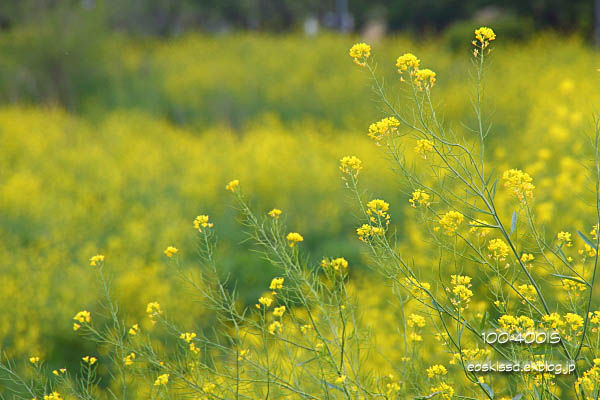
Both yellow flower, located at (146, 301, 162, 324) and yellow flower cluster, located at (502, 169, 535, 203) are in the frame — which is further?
yellow flower, located at (146, 301, 162, 324)

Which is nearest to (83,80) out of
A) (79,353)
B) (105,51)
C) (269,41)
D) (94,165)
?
(105,51)

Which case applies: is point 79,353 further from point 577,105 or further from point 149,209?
point 577,105

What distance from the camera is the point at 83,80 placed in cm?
1291

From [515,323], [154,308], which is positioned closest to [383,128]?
[515,323]

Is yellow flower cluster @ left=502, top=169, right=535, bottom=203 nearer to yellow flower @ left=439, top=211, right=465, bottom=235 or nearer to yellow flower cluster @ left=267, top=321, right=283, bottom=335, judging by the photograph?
yellow flower @ left=439, top=211, right=465, bottom=235

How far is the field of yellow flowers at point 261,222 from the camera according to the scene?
1.87 m

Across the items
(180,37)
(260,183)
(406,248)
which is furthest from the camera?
(180,37)

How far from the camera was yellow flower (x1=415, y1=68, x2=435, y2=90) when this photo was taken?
5.51 ft

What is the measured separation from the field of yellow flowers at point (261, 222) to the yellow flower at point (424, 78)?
0.26 feet

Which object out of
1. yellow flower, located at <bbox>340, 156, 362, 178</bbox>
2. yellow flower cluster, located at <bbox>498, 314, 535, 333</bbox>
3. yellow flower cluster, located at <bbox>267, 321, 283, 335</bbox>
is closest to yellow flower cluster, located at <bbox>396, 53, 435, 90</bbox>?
yellow flower, located at <bbox>340, 156, 362, 178</bbox>

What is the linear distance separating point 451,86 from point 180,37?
30.8ft

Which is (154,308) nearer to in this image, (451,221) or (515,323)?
(451,221)

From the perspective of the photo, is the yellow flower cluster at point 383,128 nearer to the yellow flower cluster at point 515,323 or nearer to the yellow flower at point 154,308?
the yellow flower cluster at point 515,323

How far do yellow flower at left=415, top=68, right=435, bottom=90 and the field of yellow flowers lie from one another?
0.08 metres
